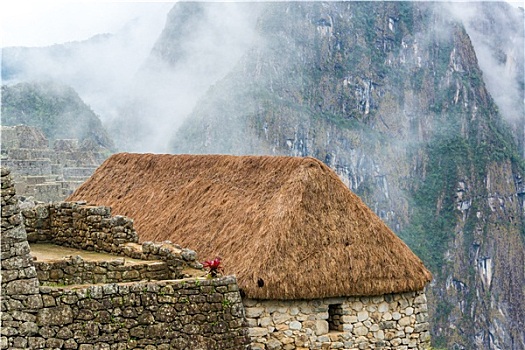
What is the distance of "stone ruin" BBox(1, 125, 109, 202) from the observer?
30812mm

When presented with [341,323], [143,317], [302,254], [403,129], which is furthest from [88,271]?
[403,129]

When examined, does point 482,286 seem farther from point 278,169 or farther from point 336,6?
point 278,169

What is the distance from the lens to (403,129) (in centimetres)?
18012

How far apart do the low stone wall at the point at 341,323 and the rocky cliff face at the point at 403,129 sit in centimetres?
13485

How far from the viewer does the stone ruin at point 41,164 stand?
30.8 metres

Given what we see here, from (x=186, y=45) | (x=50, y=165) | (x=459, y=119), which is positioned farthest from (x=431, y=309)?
(x=50, y=165)

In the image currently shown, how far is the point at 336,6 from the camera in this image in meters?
173

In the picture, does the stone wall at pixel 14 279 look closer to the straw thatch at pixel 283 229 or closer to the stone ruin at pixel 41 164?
the straw thatch at pixel 283 229

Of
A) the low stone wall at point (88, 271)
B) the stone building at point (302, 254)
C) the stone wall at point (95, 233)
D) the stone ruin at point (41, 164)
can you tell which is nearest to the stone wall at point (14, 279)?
the low stone wall at point (88, 271)

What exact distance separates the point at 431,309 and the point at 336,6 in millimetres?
55430

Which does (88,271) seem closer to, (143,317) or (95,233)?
(143,317)

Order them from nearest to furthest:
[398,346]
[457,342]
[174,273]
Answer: [174,273]
[398,346]
[457,342]

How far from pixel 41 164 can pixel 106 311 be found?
2586 centimetres

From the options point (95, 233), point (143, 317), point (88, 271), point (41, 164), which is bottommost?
point (143, 317)
